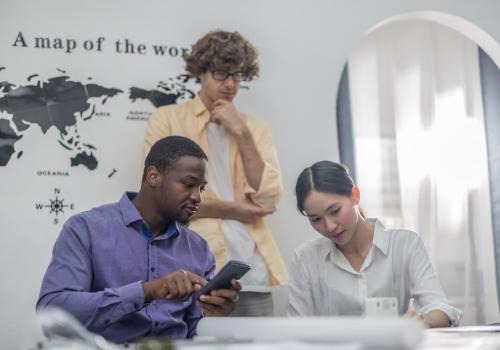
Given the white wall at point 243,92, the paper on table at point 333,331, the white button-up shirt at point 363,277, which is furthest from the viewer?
the white wall at point 243,92

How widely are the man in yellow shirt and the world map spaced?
0.38 meters

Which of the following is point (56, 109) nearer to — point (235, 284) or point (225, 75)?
point (225, 75)

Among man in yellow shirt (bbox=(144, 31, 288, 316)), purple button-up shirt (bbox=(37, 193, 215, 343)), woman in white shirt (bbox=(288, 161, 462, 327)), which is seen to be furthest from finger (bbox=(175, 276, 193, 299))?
man in yellow shirt (bbox=(144, 31, 288, 316))

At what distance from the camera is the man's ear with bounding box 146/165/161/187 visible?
7.54ft

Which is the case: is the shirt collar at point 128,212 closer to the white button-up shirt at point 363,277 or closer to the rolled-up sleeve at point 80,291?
the rolled-up sleeve at point 80,291

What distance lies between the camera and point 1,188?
344 cm

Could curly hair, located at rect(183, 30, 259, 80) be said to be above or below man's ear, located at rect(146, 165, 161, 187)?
above

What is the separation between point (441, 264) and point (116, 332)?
10.7ft

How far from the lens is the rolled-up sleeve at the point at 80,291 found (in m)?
1.93

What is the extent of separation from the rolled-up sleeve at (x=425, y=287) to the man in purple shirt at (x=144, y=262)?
64 centimetres

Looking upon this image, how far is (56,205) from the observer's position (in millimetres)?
3506

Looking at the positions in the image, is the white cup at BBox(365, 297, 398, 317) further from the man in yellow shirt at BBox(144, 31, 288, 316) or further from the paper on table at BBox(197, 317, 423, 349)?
the man in yellow shirt at BBox(144, 31, 288, 316)

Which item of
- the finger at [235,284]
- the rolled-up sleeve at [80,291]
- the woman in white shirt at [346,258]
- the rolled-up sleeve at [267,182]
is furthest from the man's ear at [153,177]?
the rolled-up sleeve at [267,182]

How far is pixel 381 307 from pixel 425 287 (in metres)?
0.70
